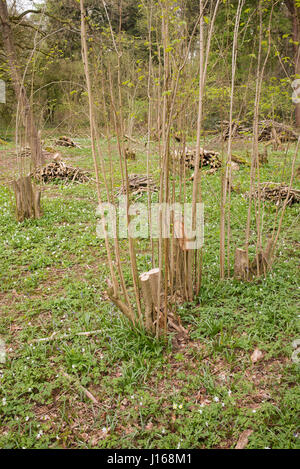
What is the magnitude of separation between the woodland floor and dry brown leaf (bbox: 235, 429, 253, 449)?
3cm

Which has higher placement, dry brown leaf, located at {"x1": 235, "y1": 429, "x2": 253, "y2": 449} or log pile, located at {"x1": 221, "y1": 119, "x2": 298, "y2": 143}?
log pile, located at {"x1": 221, "y1": 119, "x2": 298, "y2": 143}

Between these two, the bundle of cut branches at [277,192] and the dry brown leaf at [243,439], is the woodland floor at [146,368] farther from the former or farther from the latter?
the bundle of cut branches at [277,192]

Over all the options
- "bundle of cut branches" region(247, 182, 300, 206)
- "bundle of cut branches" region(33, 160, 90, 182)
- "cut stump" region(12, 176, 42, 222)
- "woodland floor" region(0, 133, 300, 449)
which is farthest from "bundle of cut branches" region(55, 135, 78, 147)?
"woodland floor" region(0, 133, 300, 449)

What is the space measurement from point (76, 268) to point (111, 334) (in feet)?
4.27

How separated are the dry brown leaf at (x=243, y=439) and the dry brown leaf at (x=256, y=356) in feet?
1.65

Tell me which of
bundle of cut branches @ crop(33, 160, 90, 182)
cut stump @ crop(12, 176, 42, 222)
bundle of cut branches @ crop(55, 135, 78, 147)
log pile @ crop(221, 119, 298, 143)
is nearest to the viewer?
log pile @ crop(221, 119, 298, 143)

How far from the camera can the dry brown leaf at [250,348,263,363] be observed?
2117 mm

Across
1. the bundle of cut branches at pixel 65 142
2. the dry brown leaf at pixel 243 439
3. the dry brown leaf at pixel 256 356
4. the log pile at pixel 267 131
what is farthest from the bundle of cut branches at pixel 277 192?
the bundle of cut branches at pixel 65 142

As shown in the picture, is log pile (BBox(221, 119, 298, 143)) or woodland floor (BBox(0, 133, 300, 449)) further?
log pile (BBox(221, 119, 298, 143))

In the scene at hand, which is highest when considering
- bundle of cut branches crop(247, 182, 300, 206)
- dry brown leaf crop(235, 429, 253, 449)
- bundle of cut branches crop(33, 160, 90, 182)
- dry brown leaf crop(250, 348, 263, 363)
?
bundle of cut branches crop(33, 160, 90, 182)

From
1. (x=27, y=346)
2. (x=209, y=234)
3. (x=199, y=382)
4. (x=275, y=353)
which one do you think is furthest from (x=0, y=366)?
(x=209, y=234)

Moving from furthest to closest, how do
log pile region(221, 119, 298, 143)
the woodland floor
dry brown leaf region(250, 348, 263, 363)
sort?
1. log pile region(221, 119, 298, 143)
2. dry brown leaf region(250, 348, 263, 363)
3. the woodland floor

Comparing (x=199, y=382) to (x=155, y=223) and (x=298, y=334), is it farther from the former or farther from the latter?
(x=155, y=223)

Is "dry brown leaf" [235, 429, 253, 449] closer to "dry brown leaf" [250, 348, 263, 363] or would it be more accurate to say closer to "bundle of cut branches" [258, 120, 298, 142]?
"dry brown leaf" [250, 348, 263, 363]
